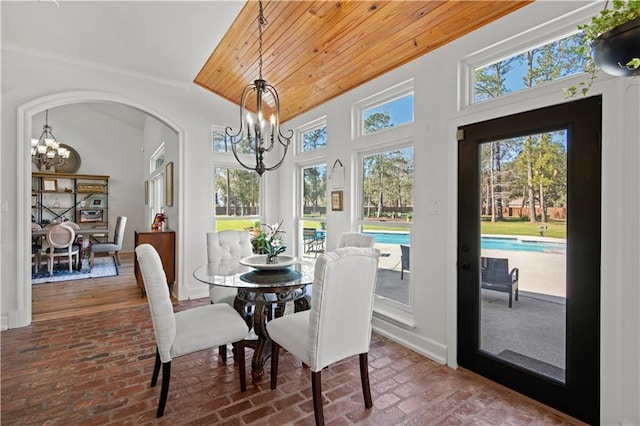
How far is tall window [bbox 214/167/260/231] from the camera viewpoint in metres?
4.78

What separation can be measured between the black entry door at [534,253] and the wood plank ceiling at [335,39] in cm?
88

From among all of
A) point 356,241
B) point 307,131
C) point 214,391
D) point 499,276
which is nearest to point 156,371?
point 214,391

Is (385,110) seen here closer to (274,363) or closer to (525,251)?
(525,251)

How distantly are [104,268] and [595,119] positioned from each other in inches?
319

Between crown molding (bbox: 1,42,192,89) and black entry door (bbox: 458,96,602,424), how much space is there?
13.3ft

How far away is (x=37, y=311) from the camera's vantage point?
3.79 meters

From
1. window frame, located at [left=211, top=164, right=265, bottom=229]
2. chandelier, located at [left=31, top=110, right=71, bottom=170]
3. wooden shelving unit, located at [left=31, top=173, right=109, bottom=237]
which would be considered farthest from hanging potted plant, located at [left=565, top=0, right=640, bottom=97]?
wooden shelving unit, located at [left=31, top=173, right=109, bottom=237]

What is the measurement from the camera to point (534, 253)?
7.07 feet

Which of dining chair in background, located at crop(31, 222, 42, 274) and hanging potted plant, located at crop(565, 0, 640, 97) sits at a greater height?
hanging potted plant, located at crop(565, 0, 640, 97)

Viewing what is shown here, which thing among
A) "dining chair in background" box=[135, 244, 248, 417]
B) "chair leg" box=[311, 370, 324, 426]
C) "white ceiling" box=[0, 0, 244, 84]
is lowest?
"chair leg" box=[311, 370, 324, 426]

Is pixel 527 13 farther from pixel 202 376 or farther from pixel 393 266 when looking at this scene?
pixel 202 376

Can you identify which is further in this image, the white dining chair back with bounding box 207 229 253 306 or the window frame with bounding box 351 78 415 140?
the white dining chair back with bounding box 207 229 253 306

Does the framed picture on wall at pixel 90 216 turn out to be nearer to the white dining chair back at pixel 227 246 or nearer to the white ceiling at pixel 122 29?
the white ceiling at pixel 122 29

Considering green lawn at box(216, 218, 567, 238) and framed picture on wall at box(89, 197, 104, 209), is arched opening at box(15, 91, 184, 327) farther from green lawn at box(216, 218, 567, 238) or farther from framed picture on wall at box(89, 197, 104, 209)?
framed picture on wall at box(89, 197, 104, 209)
